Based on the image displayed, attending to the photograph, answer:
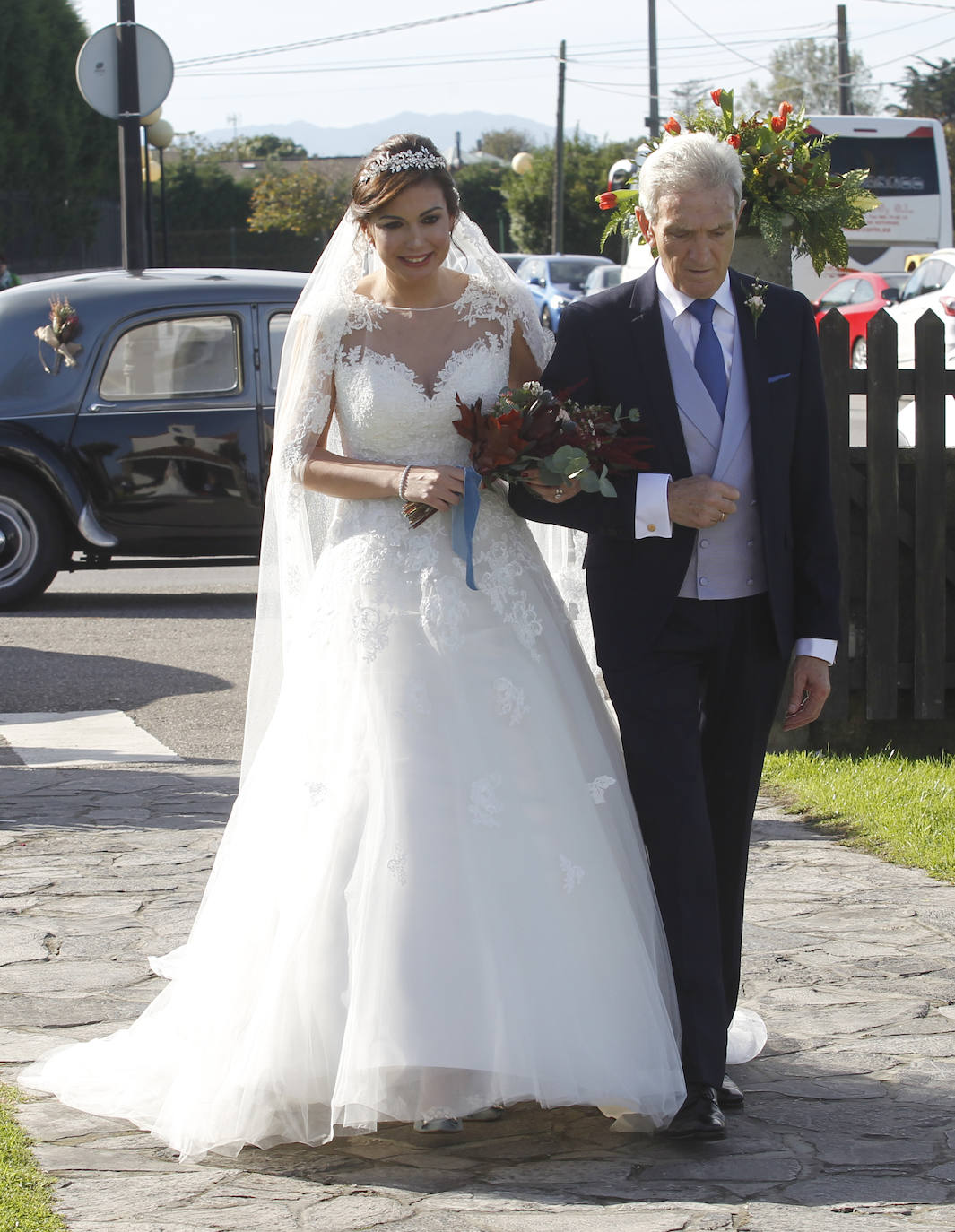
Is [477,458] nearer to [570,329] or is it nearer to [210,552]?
[570,329]

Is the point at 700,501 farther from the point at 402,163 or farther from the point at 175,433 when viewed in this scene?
the point at 175,433

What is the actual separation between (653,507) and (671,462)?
16cm

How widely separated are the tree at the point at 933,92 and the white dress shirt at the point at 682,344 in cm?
5906

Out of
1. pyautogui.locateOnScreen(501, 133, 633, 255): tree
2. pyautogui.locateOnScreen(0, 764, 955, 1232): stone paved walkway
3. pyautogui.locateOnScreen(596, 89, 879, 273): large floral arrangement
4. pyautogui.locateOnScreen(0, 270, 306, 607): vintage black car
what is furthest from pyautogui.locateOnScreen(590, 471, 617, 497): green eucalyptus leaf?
pyautogui.locateOnScreen(501, 133, 633, 255): tree

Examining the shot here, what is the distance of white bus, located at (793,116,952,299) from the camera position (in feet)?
86.0

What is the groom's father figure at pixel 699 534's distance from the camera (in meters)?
3.53

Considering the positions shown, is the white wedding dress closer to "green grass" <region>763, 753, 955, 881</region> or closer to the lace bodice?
the lace bodice

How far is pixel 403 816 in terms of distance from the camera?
138 inches

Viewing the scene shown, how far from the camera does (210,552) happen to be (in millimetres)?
10672

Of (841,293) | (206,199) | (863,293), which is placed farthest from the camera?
(206,199)

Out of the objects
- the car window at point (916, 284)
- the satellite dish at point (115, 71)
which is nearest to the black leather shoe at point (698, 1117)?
the satellite dish at point (115, 71)

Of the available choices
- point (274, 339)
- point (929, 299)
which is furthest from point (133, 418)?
point (929, 299)

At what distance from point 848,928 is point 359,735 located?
1.91m

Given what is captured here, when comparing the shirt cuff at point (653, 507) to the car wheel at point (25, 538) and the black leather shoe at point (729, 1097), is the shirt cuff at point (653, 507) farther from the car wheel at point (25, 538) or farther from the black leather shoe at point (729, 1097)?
the car wheel at point (25, 538)
